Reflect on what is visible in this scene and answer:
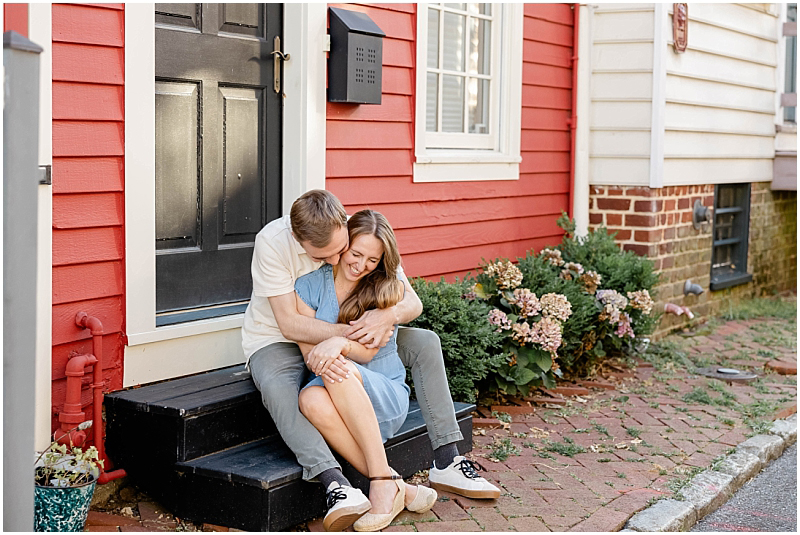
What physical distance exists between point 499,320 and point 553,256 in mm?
1261

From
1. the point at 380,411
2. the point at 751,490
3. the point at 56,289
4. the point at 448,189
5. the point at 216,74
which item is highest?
the point at 216,74

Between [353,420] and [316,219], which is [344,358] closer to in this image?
[353,420]

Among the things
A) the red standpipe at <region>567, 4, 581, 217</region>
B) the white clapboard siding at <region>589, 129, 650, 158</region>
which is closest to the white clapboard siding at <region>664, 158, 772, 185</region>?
the white clapboard siding at <region>589, 129, 650, 158</region>

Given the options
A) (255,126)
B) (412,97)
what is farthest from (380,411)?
(412,97)

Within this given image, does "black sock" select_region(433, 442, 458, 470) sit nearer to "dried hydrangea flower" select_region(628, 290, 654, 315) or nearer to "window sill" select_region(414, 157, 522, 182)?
"window sill" select_region(414, 157, 522, 182)

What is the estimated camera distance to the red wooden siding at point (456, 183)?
16.6ft

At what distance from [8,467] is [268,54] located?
2.67 m

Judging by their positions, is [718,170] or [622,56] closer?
[622,56]

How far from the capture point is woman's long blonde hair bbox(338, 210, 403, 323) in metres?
3.67

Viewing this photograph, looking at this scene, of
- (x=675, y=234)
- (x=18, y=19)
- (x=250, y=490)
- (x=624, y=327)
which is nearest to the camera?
(x=18, y=19)

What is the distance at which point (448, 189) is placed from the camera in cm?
576

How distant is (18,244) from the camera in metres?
2.35

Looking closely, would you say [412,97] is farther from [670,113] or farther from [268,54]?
[670,113]

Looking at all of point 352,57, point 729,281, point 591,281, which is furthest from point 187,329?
point 729,281
